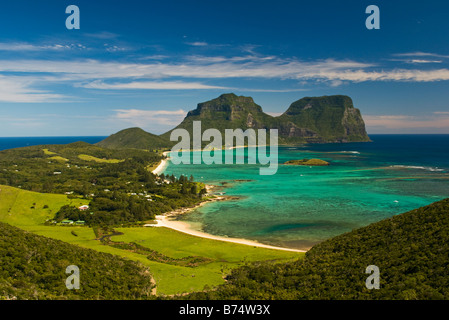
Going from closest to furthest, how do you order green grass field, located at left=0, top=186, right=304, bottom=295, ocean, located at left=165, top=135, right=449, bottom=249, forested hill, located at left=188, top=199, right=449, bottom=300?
forested hill, located at left=188, top=199, right=449, bottom=300
green grass field, located at left=0, top=186, right=304, bottom=295
ocean, located at left=165, top=135, right=449, bottom=249

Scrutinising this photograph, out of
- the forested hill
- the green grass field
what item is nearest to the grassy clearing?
the green grass field

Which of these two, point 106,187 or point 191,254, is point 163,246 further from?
point 106,187

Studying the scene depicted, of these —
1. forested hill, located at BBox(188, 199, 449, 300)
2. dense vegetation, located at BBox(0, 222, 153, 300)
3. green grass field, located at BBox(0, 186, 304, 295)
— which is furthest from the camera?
green grass field, located at BBox(0, 186, 304, 295)

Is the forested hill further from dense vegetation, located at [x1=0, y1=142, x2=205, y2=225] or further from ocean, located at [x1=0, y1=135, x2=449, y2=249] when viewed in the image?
dense vegetation, located at [x1=0, y1=142, x2=205, y2=225]

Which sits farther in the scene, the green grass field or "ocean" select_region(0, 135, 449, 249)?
"ocean" select_region(0, 135, 449, 249)

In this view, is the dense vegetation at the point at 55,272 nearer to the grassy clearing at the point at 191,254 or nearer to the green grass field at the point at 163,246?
the grassy clearing at the point at 191,254

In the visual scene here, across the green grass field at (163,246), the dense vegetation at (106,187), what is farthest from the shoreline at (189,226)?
the dense vegetation at (106,187)
